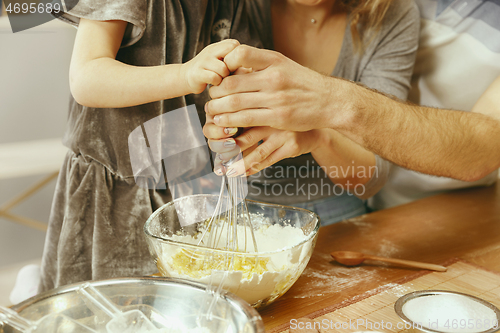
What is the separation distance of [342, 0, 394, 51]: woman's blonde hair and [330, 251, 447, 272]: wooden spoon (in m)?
0.50

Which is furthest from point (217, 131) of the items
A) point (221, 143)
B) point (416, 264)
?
point (416, 264)

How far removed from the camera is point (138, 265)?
0.75 metres

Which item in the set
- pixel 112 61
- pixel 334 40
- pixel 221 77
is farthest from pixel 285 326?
pixel 334 40

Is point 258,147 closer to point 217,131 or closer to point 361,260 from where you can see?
point 217,131

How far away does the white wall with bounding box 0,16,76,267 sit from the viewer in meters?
1.64

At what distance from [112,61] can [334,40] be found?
53cm

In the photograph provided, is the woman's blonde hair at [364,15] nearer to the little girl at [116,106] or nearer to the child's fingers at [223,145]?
the little girl at [116,106]

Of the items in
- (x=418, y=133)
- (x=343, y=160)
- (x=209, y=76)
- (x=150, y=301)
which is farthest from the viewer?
(x=343, y=160)

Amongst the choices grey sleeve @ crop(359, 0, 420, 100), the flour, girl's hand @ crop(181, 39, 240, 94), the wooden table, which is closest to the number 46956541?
girl's hand @ crop(181, 39, 240, 94)

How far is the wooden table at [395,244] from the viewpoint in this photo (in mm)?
524

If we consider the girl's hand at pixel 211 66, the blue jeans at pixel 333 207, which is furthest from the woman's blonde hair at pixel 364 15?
the girl's hand at pixel 211 66

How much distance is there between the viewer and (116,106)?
2.00 feet

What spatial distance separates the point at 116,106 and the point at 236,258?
308 millimetres

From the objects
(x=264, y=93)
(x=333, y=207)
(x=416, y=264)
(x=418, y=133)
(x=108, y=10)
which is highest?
(x=108, y=10)
